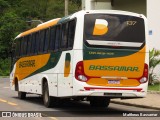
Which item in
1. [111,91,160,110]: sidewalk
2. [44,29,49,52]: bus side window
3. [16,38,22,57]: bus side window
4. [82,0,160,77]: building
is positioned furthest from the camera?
[82,0,160,77]: building

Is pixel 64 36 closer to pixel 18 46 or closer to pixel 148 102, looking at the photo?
pixel 148 102

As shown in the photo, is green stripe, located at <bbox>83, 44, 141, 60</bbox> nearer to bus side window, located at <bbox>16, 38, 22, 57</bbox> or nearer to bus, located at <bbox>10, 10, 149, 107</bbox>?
bus, located at <bbox>10, 10, 149, 107</bbox>

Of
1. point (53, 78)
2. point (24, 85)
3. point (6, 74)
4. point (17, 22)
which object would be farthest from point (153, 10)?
point (17, 22)

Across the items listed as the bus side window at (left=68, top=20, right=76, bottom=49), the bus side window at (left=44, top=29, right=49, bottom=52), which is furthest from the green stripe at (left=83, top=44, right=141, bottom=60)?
the bus side window at (left=44, top=29, right=49, bottom=52)

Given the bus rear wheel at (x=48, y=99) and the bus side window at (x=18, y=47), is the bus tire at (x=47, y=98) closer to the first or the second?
the bus rear wheel at (x=48, y=99)

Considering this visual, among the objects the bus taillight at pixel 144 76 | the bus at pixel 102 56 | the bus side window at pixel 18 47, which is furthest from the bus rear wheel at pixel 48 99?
the bus side window at pixel 18 47

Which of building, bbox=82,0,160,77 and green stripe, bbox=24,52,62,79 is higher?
building, bbox=82,0,160,77

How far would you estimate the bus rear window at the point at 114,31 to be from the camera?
16250 millimetres

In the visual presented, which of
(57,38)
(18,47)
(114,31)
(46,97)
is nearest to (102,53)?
(114,31)

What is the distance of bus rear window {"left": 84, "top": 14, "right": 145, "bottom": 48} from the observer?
16.2 m

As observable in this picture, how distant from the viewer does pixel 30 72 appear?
2189 centimetres

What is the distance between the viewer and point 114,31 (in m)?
16.5

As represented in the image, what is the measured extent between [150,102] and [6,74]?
153 feet

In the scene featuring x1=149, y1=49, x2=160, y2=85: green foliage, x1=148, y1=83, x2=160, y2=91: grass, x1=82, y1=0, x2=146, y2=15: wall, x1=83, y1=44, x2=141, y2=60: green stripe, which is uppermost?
x1=82, y1=0, x2=146, y2=15: wall
